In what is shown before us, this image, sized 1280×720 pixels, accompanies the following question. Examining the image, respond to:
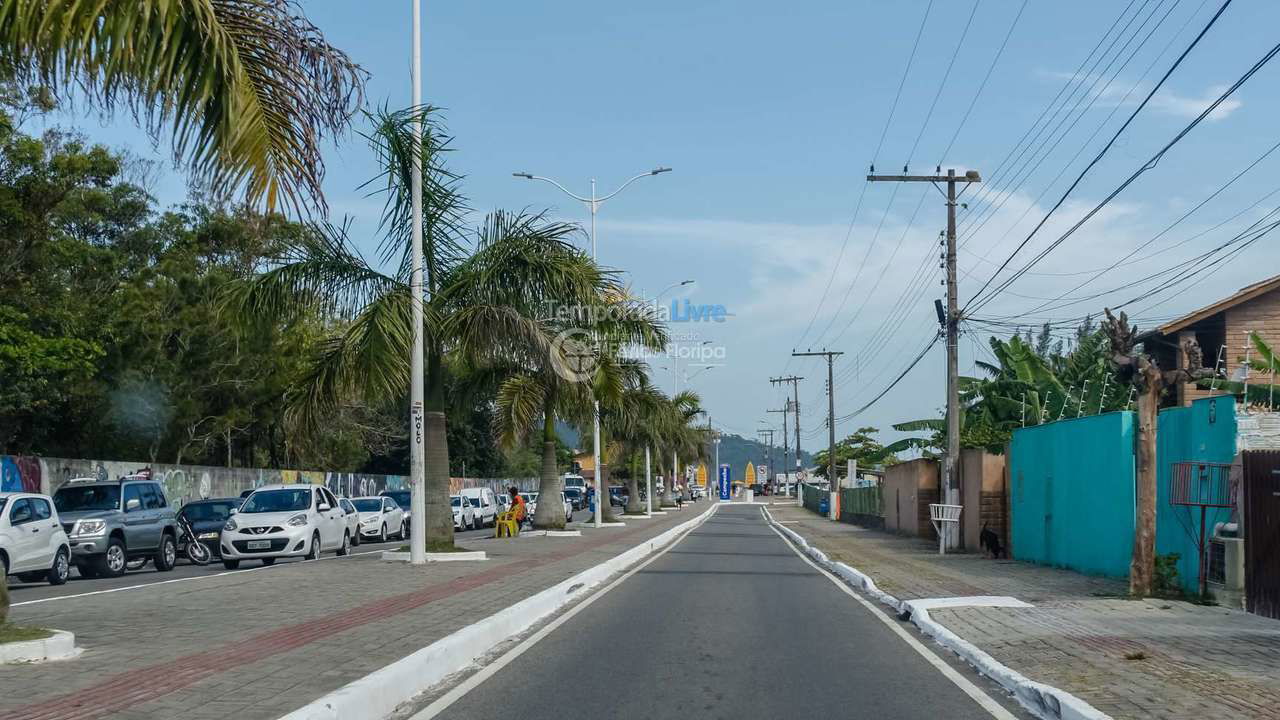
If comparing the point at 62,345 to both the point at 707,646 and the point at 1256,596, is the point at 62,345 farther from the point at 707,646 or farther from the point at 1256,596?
the point at 1256,596

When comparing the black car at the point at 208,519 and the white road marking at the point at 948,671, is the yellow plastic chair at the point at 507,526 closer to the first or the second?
the black car at the point at 208,519

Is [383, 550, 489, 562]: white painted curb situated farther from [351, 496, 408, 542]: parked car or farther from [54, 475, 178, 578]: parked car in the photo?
[351, 496, 408, 542]: parked car

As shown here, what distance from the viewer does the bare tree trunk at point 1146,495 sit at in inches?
641

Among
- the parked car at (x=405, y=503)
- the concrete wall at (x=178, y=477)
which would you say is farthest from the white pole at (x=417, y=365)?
the parked car at (x=405, y=503)

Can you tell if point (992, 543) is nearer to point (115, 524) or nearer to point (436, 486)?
point (436, 486)

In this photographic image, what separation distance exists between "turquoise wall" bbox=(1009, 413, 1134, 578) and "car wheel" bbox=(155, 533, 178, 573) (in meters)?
17.6

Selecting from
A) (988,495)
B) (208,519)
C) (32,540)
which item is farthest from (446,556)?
(988,495)

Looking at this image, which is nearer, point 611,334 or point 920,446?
point 611,334

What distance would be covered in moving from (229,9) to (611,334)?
19929 millimetres

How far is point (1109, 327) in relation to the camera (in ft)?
57.6

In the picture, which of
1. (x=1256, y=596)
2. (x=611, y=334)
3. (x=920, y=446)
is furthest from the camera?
(x=920, y=446)

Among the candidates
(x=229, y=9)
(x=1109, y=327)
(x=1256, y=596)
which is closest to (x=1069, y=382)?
(x=1109, y=327)

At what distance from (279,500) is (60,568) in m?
5.92

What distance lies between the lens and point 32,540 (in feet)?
66.0
